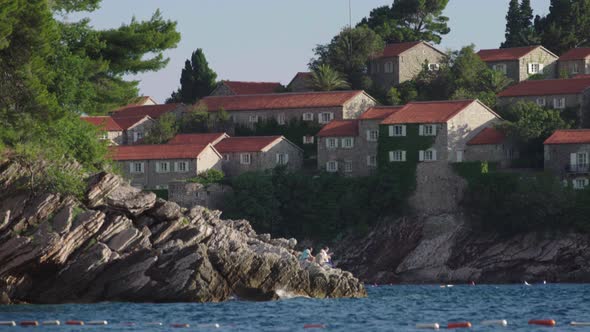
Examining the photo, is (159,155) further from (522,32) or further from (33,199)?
(33,199)

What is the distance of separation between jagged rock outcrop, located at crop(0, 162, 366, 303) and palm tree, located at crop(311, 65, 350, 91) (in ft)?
191

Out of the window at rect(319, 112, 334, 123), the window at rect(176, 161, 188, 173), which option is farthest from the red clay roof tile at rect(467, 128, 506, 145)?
the window at rect(176, 161, 188, 173)

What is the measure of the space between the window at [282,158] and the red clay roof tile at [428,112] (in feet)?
26.3

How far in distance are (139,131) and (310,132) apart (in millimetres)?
12178

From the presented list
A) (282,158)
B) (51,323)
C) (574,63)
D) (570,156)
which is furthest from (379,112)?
(51,323)

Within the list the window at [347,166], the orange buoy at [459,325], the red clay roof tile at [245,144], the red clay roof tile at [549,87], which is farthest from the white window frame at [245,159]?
the orange buoy at [459,325]

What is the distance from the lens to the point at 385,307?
68.7 metres

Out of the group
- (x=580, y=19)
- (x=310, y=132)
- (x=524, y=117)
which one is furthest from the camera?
(x=580, y=19)

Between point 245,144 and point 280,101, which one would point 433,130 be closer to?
point 245,144

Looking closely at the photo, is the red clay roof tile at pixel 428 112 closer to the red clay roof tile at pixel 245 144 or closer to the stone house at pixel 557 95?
the stone house at pixel 557 95

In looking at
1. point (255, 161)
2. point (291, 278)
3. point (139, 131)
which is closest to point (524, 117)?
point (255, 161)

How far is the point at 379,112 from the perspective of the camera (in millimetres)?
114750

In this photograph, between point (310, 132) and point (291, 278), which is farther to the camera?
point (310, 132)

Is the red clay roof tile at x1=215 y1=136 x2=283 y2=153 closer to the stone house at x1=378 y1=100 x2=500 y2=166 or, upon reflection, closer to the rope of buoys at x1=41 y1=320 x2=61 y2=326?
the stone house at x1=378 y1=100 x2=500 y2=166
